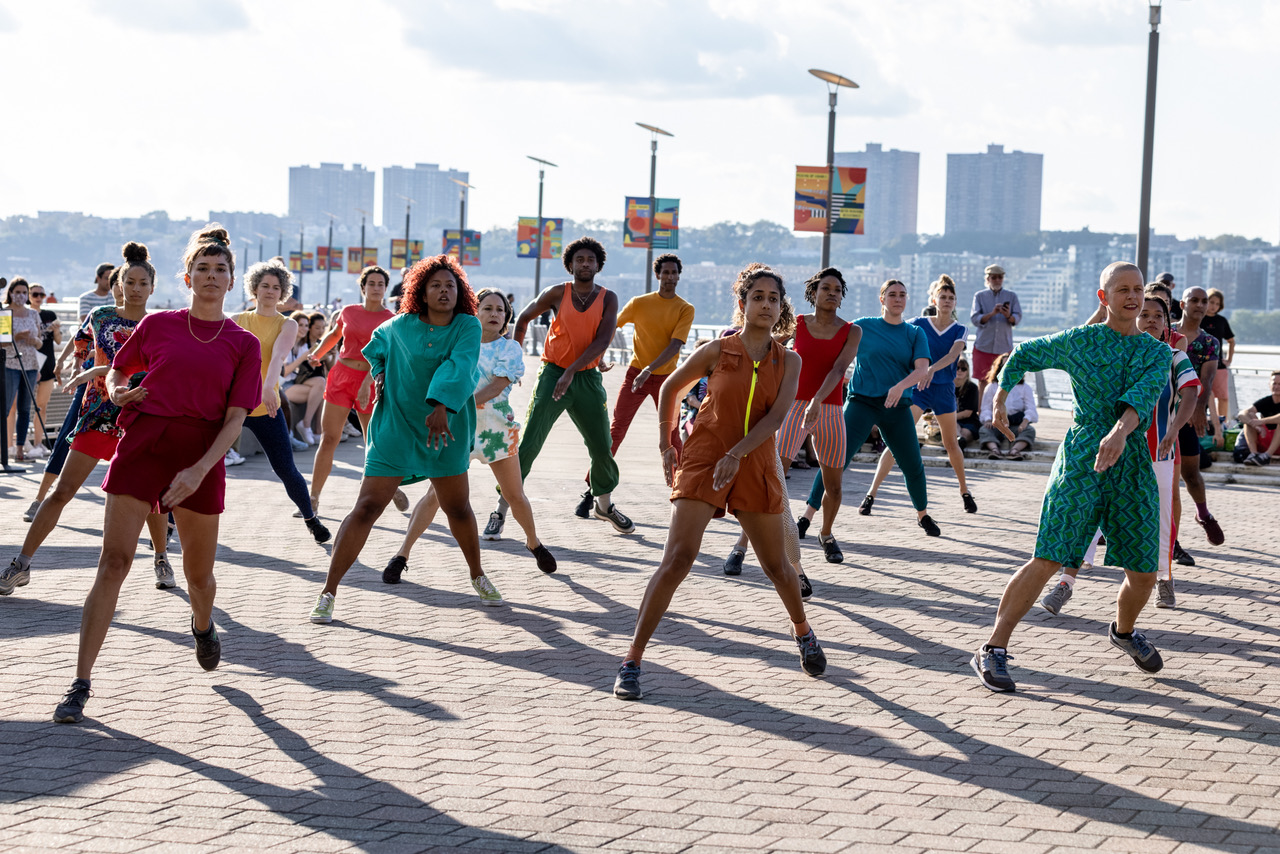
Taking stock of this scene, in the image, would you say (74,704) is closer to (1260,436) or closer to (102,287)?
(102,287)

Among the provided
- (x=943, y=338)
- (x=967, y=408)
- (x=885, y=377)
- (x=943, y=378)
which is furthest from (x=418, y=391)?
(x=967, y=408)

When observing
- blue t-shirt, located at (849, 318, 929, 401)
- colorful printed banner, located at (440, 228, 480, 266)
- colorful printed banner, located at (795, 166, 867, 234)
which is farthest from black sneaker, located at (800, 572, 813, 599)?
colorful printed banner, located at (440, 228, 480, 266)

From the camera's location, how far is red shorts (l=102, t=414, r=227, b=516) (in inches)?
215

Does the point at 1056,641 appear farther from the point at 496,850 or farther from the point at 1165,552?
the point at 496,850

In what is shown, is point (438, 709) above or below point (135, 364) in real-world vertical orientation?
below

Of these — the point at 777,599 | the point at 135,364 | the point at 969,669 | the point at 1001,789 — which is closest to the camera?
the point at 1001,789

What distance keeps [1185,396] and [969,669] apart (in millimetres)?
1716

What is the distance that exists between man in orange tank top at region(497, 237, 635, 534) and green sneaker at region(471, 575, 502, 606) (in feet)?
7.07

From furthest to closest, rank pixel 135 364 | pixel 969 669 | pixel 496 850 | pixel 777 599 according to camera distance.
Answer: pixel 777 599 → pixel 969 669 → pixel 135 364 → pixel 496 850

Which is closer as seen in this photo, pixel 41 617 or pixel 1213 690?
pixel 1213 690

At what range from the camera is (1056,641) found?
23.9ft

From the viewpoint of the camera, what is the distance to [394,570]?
8477 millimetres

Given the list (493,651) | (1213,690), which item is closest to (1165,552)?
(1213,690)

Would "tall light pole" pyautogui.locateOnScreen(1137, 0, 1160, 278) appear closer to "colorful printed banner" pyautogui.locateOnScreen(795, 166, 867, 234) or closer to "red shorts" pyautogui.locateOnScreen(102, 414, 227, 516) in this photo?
"colorful printed banner" pyautogui.locateOnScreen(795, 166, 867, 234)
